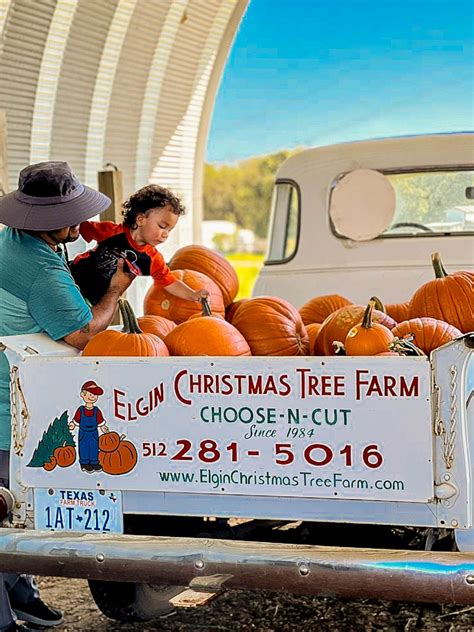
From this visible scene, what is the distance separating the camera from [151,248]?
4.87 metres

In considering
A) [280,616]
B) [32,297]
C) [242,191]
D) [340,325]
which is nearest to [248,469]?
[340,325]

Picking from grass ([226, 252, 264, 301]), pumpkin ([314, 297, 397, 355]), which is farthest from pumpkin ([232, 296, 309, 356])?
grass ([226, 252, 264, 301])

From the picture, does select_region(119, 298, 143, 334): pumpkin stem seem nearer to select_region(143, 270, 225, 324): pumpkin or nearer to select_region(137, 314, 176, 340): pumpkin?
select_region(137, 314, 176, 340): pumpkin

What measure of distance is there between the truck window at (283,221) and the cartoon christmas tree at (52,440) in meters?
3.92

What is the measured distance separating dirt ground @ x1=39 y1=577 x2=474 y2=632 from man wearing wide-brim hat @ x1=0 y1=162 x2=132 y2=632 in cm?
87

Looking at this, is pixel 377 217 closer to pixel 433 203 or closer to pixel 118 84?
pixel 433 203

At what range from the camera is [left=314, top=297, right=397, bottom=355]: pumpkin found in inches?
176

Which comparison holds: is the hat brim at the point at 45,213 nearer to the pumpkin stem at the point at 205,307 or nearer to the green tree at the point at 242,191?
the pumpkin stem at the point at 205,307

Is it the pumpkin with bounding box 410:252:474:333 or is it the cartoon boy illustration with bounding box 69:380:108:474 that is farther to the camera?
the pumpkin with bounding box 410:252:474:333

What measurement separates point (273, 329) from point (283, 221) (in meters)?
3.16

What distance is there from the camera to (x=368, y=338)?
4.12 m

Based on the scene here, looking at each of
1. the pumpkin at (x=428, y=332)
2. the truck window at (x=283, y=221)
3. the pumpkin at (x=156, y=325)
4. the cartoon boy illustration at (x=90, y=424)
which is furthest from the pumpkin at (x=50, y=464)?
the truck window at (x=283, y=221)

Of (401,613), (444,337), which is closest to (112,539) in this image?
(444,337)

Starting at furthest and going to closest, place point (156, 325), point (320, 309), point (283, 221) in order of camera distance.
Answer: point (283, 221), point (320, 309), point (156, 325)
